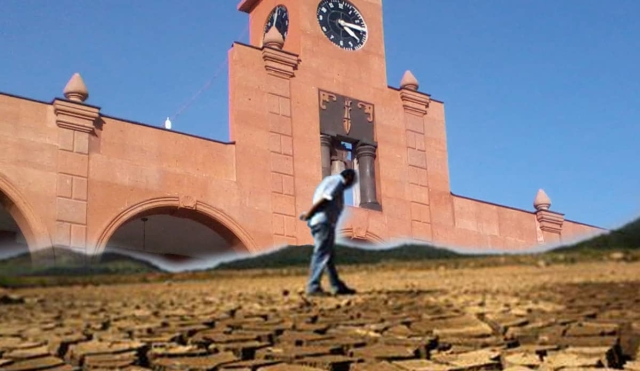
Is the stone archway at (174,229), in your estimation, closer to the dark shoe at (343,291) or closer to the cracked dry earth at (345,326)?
the cracked dry earth at (345,326)

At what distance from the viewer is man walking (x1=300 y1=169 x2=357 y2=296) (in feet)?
29.2

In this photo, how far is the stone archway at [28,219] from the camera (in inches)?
703

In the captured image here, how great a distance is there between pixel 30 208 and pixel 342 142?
7.96m

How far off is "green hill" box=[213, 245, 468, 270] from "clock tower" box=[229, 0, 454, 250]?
176 cm

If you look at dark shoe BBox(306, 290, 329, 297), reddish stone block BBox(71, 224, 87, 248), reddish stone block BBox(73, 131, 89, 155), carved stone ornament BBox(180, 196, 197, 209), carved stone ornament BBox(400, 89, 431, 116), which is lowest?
dark shoe BBox(306, 290, 329, 297)

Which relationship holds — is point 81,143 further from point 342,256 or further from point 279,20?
point 279,20

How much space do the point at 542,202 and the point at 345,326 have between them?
18.7 m

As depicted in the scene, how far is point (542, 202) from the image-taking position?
24.6m

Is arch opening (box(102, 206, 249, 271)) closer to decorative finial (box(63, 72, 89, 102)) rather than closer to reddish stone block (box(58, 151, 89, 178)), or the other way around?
reddish stone block (box(58, 151, 89, 178))

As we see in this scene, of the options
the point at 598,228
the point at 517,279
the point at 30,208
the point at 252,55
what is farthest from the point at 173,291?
the point at 598,228

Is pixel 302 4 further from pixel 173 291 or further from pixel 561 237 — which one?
pixel 173 291

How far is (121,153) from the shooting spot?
1941cm

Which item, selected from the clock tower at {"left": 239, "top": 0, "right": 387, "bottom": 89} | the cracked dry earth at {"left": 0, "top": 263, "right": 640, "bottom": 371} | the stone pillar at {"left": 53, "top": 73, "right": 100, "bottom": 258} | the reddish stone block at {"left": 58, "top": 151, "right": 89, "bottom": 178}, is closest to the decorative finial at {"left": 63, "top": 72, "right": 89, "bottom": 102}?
the stone pillar at {"left": 53, "top": 73, "right": 100, "bottom": 258}

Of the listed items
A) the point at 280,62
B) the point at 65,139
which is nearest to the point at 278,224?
the point at 280,62
